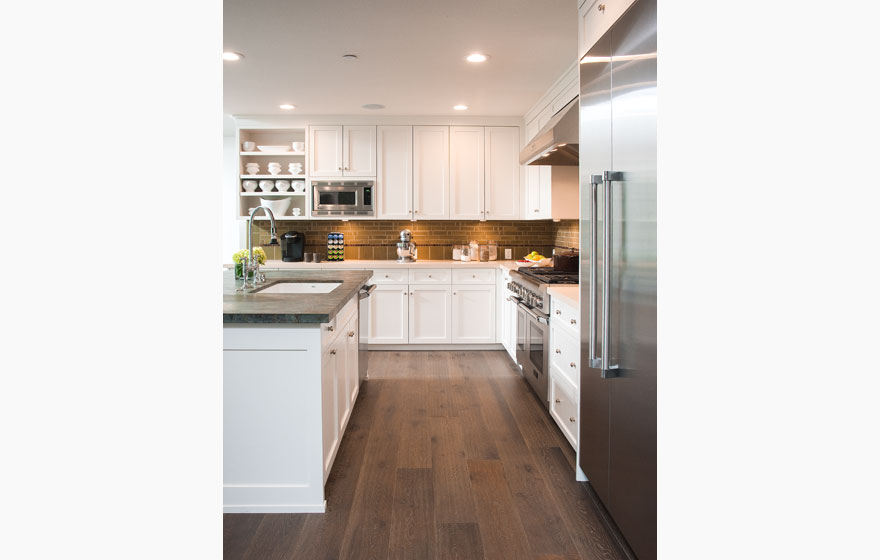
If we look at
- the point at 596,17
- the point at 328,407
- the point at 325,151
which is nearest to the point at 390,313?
the point at 325,151

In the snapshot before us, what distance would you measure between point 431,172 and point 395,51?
216cm

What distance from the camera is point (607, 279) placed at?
79.6 inches

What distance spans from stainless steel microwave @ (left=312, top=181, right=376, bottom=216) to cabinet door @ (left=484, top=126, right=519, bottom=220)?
121 cm

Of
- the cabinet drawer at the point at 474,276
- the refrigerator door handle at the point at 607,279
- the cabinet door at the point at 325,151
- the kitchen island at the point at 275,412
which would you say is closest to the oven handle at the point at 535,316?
the cabinet drawer at the point at 474,276

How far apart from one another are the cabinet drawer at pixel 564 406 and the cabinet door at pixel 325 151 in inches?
131

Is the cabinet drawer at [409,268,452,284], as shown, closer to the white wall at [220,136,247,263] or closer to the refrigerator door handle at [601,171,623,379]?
the white wall at [220,136,247,263]

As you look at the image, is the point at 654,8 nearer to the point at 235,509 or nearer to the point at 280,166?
the point at 235,509

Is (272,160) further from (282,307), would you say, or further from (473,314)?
(282,307)

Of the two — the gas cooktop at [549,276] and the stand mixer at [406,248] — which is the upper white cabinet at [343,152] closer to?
the stand mixer at [406,248]

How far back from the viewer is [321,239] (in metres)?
6.16

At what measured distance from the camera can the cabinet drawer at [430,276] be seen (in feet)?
18.2

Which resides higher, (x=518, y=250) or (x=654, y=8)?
(x=654, y=8)

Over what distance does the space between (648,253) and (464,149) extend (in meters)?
4.26
